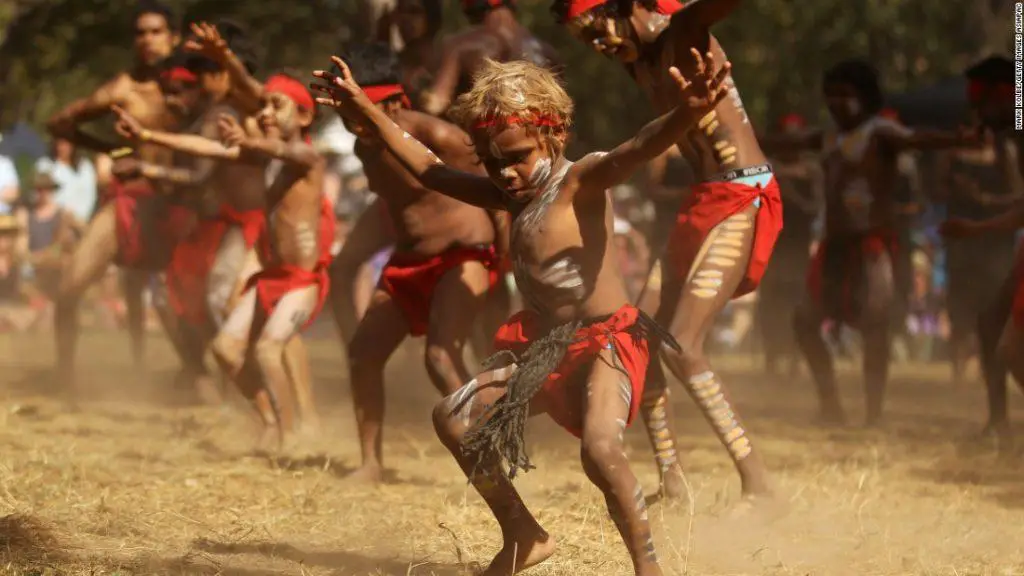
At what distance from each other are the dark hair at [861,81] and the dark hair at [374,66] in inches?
115

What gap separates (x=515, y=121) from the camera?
4801 millimetres

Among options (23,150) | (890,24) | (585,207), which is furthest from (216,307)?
(23,150)

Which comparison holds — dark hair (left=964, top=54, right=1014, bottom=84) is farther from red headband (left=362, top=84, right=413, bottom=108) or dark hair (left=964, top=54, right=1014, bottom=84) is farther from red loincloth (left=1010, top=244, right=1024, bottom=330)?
red headband (left=362, top=84, right=413, bottom=108)

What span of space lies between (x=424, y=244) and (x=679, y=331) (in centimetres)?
124

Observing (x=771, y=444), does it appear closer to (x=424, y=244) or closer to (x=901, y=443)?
(x=901, y=443)

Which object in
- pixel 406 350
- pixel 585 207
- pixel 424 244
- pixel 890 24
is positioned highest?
pixel 585 207

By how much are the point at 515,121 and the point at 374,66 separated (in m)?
2.23

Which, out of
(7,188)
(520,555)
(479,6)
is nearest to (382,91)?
(479,6)

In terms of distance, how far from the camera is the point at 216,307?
8875 mm

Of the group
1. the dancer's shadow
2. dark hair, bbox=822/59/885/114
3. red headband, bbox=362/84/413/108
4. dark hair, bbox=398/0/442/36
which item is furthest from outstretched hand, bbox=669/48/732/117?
dark hair, bbox=398/0/442/36

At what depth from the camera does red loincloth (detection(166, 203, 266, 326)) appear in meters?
9.40

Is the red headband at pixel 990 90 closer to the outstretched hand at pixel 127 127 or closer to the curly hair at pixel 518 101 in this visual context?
the curly hair at pixel 518 101

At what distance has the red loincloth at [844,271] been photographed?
29.5ft

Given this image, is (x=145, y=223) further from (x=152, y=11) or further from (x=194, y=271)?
(x=152, y=11)
